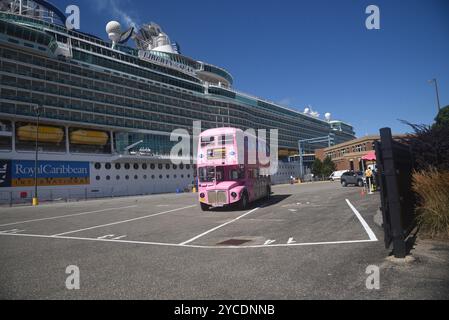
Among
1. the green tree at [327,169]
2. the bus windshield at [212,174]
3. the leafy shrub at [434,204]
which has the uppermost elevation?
the green tree at [327,169]

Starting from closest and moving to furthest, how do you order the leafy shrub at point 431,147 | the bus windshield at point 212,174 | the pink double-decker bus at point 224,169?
the leafy shrub at point 431,147 < the pink double-decker bus at point 224,169 < the bus windshield at point 212,174

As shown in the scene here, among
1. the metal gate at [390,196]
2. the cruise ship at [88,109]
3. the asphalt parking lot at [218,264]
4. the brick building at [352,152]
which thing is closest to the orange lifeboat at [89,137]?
the cruise ship at [88,109]

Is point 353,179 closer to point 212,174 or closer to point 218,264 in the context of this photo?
point 212,174

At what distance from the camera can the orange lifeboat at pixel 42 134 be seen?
44469 millimetres

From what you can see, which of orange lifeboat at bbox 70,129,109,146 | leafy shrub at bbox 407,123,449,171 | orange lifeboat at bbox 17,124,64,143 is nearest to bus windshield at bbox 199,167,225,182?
leafy shrub at bbox 407,123,449,171

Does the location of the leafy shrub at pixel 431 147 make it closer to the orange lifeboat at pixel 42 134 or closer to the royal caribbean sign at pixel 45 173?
the orange lifeboat at pixel 42 134

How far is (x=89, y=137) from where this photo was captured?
52.2 m

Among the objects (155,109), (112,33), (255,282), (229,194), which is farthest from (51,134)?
(255,282)

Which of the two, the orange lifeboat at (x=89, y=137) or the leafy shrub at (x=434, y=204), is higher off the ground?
the orange lifeboat at (x=89, y=137)

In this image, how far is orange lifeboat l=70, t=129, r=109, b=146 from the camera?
50281 mm

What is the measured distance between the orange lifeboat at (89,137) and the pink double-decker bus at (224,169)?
39.2 metres

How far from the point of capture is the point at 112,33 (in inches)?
2603

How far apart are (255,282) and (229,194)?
37.8ft
